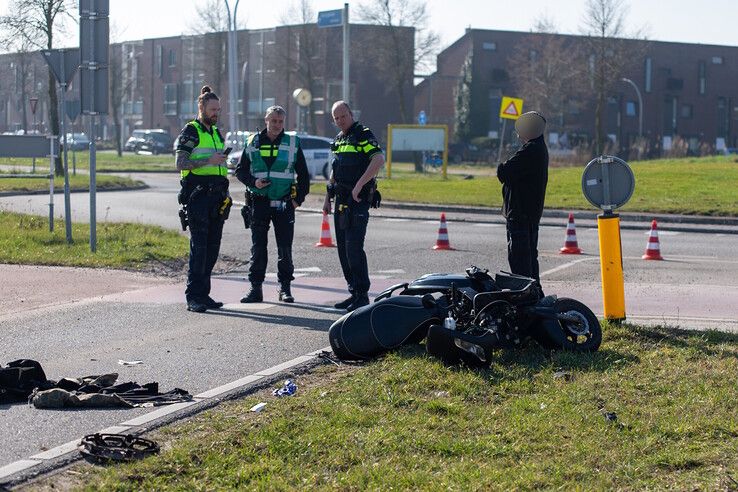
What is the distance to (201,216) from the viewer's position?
35.6ft

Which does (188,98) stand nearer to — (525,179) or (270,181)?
(270,181)

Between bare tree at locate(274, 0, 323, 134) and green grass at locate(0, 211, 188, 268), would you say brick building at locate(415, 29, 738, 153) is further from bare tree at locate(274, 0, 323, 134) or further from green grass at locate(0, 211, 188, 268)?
green grass at locate(0, 211, 188, 268)

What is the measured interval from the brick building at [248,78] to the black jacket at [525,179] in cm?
4359

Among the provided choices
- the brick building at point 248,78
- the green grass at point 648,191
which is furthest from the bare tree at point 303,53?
the green grass at point 648,191

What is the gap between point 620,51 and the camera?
172 feet

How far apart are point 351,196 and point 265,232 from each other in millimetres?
1185

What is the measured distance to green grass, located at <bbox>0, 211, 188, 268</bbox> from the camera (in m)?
14.7

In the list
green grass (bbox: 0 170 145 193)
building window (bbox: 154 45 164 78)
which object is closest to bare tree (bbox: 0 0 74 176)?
green grass (bbox: 0 170 145 193)

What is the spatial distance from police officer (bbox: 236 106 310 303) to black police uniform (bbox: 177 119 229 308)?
14.1 inches

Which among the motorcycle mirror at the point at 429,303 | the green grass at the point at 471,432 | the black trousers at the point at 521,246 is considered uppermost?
the black trousers at the point at 521,246

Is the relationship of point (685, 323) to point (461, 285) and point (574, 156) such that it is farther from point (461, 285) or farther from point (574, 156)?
point (574, 156)

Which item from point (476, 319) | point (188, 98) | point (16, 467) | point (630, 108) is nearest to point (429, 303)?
point (476, 319)

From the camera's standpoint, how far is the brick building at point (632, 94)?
7331 centimetres

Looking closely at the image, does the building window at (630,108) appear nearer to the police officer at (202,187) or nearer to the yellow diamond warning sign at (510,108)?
the yellow diamond warning sign at (510,108)
